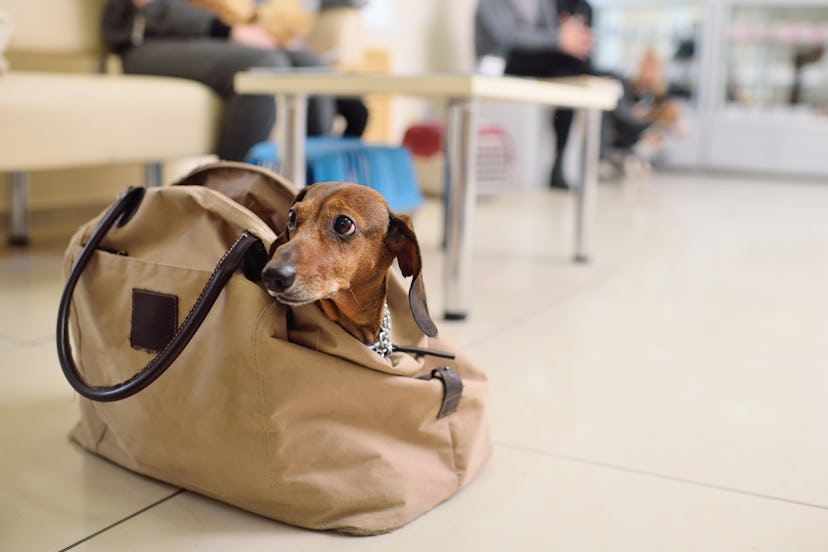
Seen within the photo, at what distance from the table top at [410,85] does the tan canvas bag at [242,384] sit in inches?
31.5

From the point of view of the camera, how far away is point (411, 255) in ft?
3.01

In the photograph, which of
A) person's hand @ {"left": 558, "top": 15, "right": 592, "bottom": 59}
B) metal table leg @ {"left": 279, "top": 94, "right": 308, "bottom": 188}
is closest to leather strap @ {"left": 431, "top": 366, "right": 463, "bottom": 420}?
metal table leg @ {"left": 279, "top": 94, "right": 308, "bottom": 188}

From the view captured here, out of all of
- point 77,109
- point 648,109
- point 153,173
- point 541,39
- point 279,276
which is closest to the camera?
point 279,276

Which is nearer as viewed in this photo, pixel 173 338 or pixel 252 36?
pixel 173 338

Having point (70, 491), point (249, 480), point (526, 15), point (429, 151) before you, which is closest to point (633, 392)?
point (249, 480)

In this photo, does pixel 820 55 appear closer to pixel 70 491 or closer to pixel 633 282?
pixel 633 282

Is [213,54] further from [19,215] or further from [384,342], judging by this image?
[384,342]

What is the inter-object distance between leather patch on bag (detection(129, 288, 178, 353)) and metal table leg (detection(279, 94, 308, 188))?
1.17m

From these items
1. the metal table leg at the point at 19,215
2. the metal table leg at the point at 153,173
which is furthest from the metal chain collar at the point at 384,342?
the metal table leg at the point at 19,215

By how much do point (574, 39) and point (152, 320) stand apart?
342 centimetres

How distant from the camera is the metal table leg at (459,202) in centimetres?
177

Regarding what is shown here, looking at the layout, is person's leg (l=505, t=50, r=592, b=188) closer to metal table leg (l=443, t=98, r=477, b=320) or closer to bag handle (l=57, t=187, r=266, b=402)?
metal table leg (l=443, t=98, r=477, b=320)

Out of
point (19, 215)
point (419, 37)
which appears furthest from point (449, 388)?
point (419, 37)

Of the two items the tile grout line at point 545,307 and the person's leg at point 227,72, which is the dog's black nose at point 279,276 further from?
the person's leg at point 227,72
